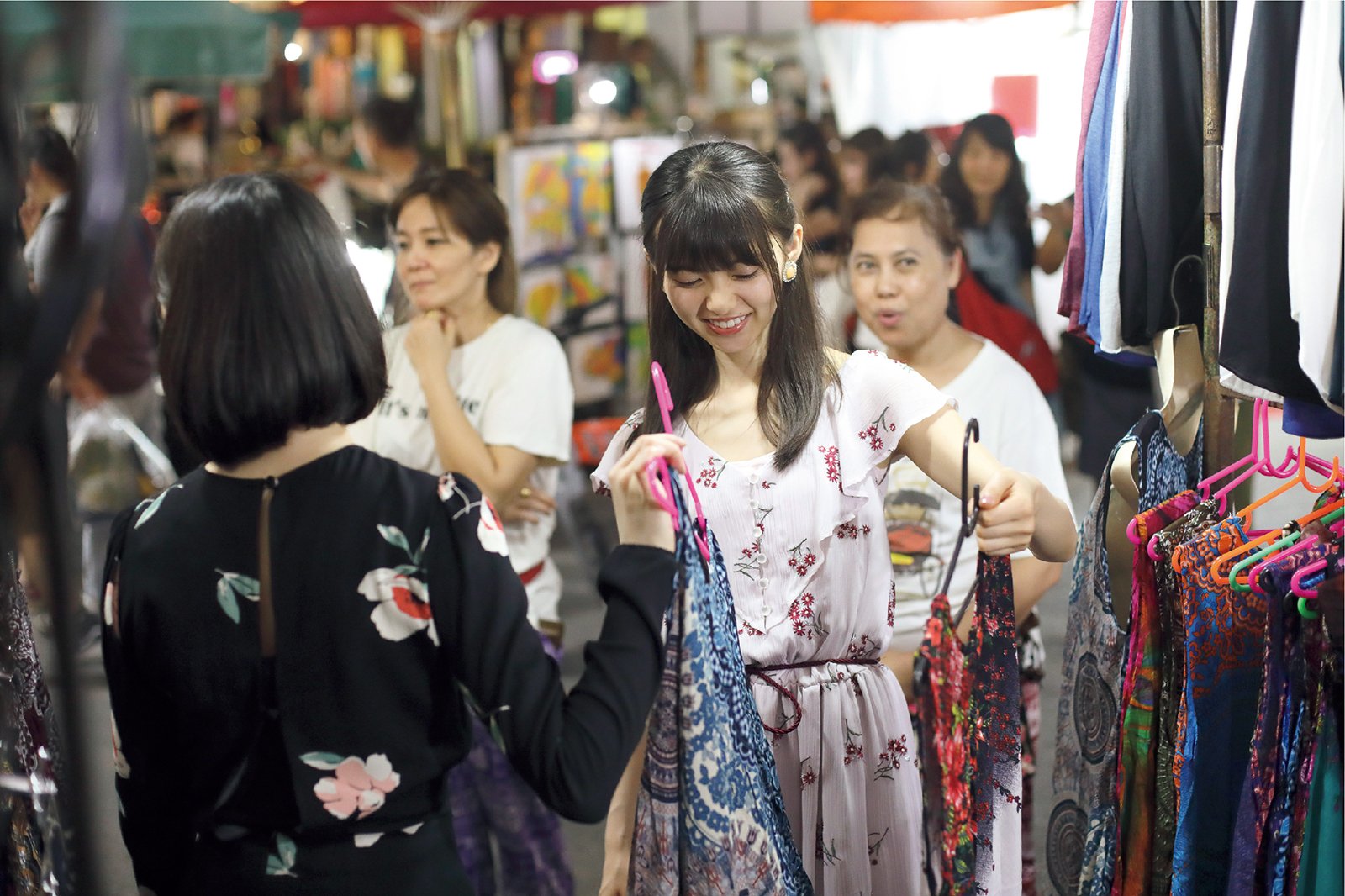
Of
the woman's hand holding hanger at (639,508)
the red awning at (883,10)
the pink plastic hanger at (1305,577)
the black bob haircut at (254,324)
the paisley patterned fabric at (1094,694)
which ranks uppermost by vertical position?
the red awning at (883,10)

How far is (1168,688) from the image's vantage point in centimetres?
192

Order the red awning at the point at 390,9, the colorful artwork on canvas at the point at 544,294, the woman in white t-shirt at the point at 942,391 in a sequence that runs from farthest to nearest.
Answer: the red awning at the point at 390,9, the colorful artwork on canvas at the point at 544,294, the woman in white t-shirt at the point at 942,391

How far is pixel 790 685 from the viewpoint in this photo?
1.85 metres

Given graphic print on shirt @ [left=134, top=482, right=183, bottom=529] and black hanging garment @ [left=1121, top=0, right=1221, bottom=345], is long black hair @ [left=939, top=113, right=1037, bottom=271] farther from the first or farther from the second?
graphic print on shirt @ [left=134, top=482, right=183, bottom=529]

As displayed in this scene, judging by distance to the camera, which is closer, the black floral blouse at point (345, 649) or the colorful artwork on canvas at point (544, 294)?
the black floral blouse at point (345, 649)

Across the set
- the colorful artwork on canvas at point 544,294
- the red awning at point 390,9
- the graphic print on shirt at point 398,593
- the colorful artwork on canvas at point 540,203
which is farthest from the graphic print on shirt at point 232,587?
the red awning at point 390,9

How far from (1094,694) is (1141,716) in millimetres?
224

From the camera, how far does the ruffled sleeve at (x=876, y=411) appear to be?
183 centimetres

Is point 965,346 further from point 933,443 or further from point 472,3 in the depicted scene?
point 472,3

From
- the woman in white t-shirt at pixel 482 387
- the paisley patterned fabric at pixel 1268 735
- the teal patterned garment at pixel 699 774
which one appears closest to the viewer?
Result: the teal patterned garment at pixel 699 774

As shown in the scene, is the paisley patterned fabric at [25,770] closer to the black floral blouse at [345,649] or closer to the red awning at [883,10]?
the black floral blouse at [345,649]

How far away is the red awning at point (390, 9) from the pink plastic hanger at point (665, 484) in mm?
5416

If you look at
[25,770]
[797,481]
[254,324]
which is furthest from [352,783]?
[797,481]

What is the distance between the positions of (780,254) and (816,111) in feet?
27.6
